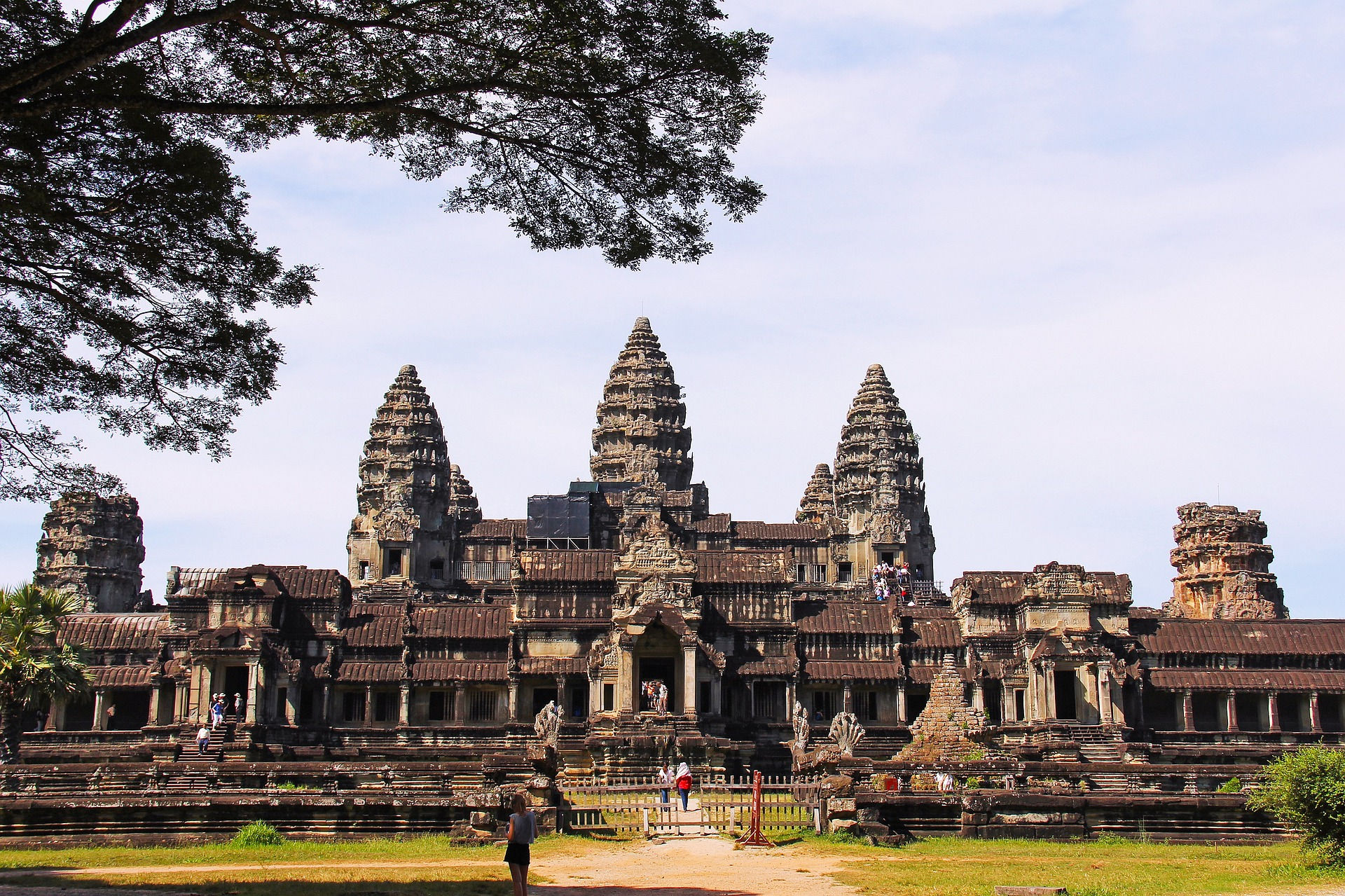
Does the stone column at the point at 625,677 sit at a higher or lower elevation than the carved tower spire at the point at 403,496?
lower

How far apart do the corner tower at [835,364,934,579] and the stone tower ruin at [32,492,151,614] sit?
1790 inches

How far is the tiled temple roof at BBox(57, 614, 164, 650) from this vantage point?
5494 centimetres

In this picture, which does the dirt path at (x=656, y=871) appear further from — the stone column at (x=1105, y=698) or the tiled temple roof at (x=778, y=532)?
the tiled temple roof at (x=778, y=532)

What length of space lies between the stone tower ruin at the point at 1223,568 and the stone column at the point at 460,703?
46753mm

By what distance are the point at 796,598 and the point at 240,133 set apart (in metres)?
42.4

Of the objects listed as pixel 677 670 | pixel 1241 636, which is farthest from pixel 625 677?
pixel 1241 636

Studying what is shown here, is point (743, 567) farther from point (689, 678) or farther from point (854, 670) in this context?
point (689, 678)

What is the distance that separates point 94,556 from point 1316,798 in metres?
74.2

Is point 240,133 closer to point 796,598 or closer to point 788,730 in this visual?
point 788,730

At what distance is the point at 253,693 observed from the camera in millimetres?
48625

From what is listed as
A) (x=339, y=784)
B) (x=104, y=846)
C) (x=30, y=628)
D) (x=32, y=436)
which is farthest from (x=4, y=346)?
(x=30, y=628)

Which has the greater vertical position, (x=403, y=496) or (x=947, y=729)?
(x=403, y=496)

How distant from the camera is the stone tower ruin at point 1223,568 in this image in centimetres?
7600

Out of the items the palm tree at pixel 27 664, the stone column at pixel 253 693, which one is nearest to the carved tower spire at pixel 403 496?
the stone column at pixel 253 693
